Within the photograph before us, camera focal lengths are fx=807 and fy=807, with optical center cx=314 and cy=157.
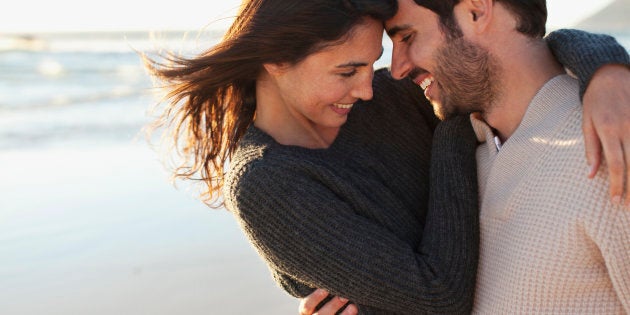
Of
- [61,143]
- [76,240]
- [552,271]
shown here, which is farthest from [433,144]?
[61,143]

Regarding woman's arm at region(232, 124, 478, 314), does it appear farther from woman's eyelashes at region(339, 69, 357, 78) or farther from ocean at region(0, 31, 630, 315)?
ocean at region(0, 31, 630, 315)

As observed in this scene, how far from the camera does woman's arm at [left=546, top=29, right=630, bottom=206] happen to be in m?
1.78

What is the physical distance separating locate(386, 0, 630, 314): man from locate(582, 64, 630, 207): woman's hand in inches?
1.9

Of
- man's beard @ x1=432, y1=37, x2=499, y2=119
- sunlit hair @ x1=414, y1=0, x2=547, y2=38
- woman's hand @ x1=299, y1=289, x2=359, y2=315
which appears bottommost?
woman's hand @ x1=299, y1=289, x2=359, y2=315

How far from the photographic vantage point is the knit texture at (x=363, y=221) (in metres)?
2.11

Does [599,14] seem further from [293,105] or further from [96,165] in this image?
[293,105]

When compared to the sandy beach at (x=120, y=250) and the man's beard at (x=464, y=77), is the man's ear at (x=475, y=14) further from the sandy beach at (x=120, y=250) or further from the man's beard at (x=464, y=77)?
the sandy beach at (x=120, y=250)

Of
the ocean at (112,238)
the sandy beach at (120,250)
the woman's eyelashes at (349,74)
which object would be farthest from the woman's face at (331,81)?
the sandy beach at (120,250)

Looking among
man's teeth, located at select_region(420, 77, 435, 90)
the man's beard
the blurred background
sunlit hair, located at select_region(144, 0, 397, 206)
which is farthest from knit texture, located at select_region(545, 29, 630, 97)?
the blurred background

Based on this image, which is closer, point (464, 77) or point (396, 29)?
point (464, 77)

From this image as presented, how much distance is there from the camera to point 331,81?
2514 millimetres

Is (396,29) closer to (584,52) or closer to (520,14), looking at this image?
(520,14)

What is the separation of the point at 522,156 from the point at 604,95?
29 centimetres

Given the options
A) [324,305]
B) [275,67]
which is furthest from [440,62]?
[324,305]
